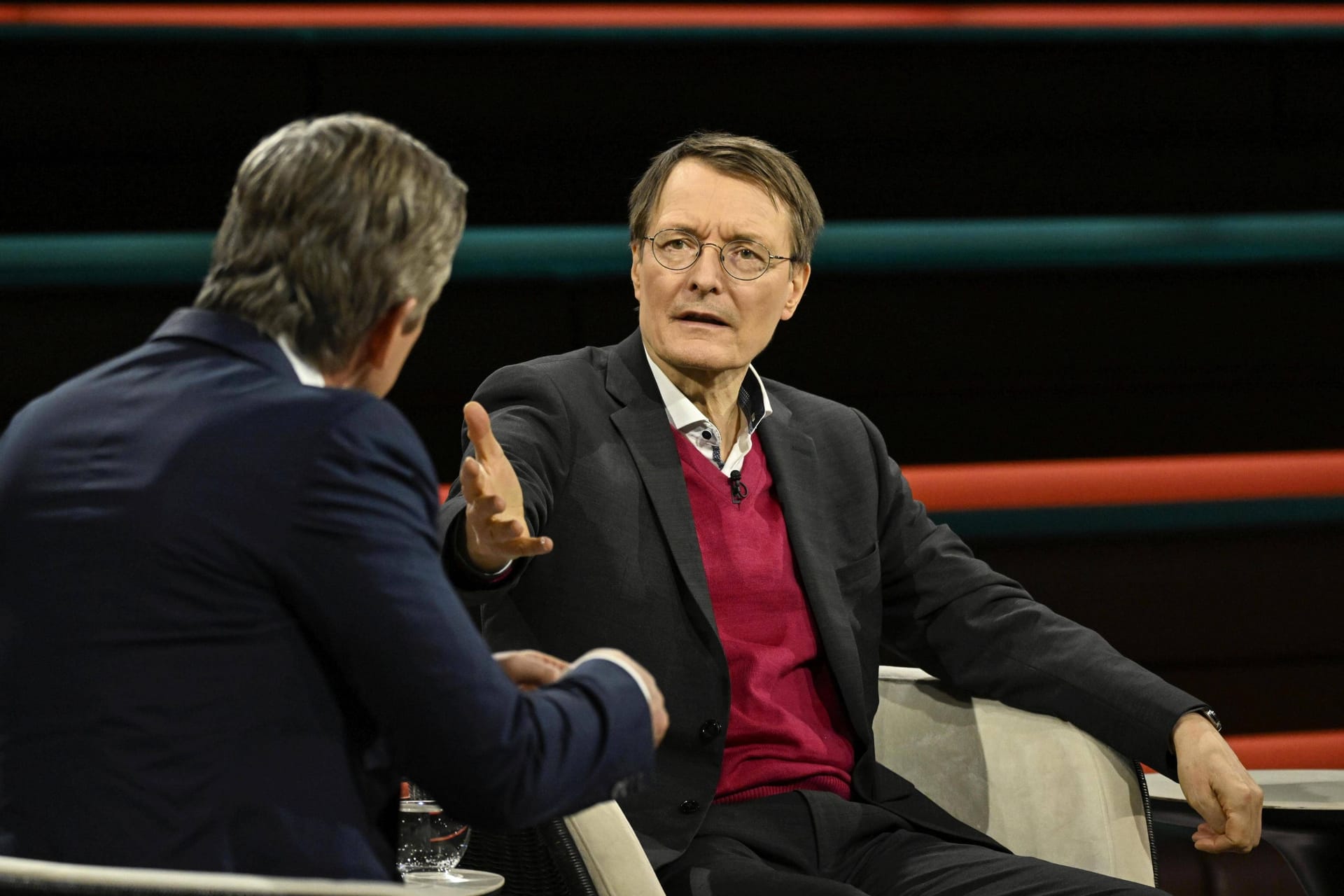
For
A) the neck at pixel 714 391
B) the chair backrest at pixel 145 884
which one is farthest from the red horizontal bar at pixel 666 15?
the chair backrest at pixel 145 884

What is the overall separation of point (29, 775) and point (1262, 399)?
133 inches

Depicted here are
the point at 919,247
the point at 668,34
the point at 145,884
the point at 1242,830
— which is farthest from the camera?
the point at 668,34

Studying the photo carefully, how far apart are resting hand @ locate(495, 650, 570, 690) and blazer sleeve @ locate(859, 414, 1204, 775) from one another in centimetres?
82

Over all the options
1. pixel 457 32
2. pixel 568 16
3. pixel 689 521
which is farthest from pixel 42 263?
pixel 689 521

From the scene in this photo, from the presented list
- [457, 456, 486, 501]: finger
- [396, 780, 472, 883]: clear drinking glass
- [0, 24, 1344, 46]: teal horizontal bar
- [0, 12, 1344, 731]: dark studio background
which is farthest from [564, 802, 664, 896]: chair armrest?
[0, 24, 1344, 46]: teal horizontal bar

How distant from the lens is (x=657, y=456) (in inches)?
68.4

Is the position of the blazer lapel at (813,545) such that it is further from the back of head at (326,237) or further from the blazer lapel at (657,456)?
the back of head at (326,237)

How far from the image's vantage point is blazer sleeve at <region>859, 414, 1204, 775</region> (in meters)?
1.68

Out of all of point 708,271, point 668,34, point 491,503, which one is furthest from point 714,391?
point 668,34

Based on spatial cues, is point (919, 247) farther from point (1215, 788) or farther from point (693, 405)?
point (1215, 788)

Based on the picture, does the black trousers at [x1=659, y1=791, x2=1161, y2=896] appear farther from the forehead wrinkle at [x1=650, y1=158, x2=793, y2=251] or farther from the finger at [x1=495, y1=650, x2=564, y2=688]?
the forehead wrinkle at [x1=650, y1=158, x2=793, y2=251]

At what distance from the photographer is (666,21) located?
420 centimetres

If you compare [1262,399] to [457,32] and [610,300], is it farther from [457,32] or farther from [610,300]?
[457,32]

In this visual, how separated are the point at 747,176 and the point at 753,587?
55 cm
